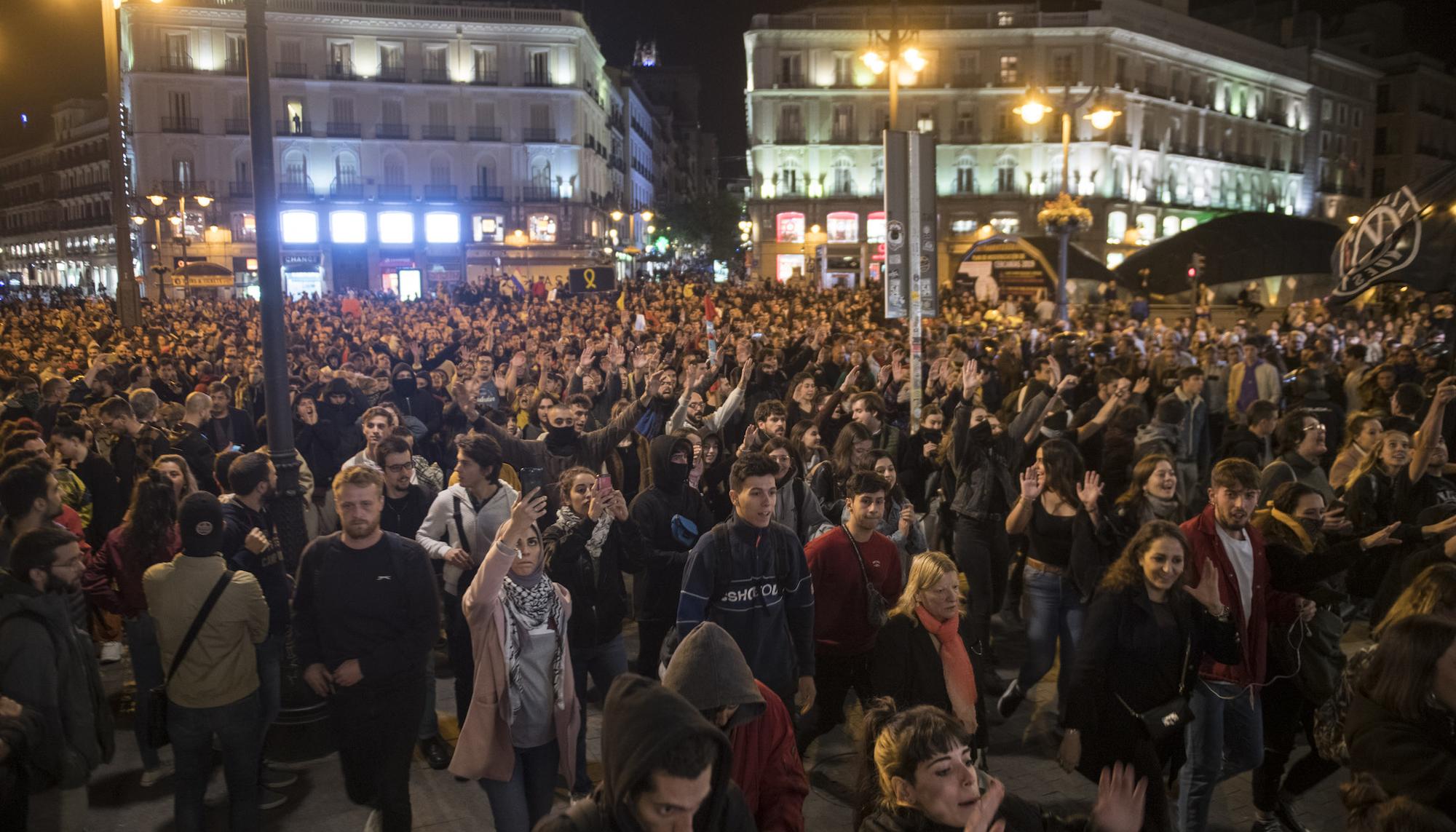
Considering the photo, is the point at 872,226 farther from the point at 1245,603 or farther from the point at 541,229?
the point at 1245,603

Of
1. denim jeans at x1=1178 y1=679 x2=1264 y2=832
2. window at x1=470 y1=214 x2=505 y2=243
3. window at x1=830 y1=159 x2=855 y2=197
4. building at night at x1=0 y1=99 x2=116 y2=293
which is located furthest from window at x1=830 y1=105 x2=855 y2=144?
denim jeans at x1=1178 y1=679 x2=1264 y2=832

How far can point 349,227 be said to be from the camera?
52.6 m

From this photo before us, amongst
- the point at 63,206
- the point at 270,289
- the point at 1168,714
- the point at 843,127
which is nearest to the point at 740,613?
the point at 1168,714

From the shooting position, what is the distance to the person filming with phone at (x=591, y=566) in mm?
4465

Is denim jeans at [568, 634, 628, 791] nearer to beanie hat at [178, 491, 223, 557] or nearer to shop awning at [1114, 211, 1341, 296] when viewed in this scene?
beanie hat at [178, 491, 223, 557]

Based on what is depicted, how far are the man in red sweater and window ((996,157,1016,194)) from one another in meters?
53.1

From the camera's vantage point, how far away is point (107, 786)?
4.92 m

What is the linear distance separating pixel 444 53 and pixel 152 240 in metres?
17.3

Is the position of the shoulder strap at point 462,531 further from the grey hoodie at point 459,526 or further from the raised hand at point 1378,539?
the raised hand at point 1378,539

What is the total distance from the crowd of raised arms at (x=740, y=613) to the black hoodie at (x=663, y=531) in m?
0.02

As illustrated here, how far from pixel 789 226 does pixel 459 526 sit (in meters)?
50.9

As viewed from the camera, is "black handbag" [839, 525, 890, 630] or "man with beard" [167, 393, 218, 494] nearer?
"black handbag" [839, 525, 890, 630]

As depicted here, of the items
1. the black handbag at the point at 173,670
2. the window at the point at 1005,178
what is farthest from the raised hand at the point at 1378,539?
the window at the point at 1005,178

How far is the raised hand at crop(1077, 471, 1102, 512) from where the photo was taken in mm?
5012
